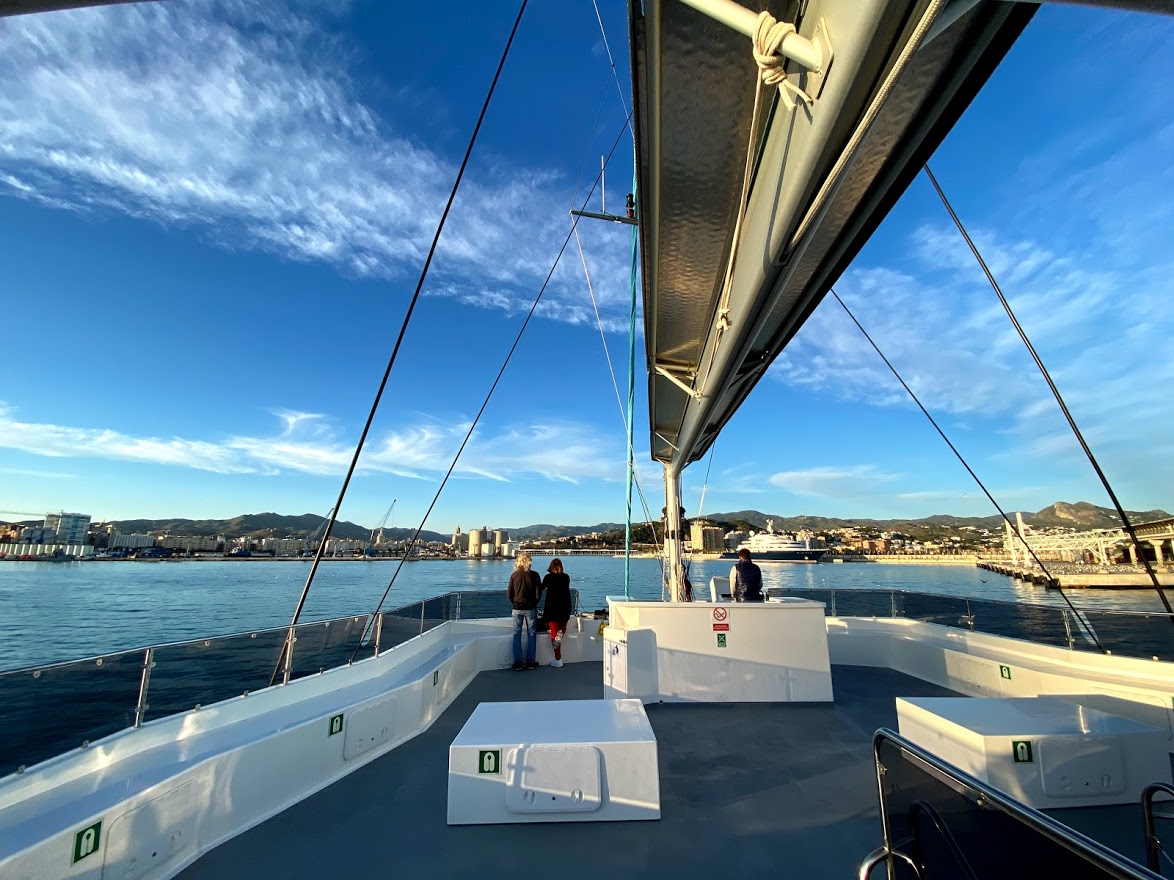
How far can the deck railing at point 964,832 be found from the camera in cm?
108

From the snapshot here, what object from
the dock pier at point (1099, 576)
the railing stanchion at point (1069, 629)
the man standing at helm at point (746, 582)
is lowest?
the dock pier at point (1099, 576)

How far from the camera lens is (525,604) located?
22.2ft

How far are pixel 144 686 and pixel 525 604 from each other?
4.22 m

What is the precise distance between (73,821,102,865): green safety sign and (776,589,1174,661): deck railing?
6752 millimetres

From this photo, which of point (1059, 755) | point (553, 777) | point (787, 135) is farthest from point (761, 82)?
point (1059, 755)

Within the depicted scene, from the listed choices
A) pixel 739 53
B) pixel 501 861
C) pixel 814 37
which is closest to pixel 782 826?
pixel 501 861

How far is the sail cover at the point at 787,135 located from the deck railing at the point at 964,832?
1.88m

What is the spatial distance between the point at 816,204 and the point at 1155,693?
461 cm

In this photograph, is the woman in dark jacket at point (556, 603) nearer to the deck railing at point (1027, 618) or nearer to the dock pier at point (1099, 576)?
the deck railing at point (1027, 618)

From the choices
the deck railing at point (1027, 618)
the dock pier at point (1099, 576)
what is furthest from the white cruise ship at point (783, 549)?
the deck railing at point (1027, 618)

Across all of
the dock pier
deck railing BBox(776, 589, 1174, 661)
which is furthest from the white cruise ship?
deck railing BBox(776, 589, 1174, 661)

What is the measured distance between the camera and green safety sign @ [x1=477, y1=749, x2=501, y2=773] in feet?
9.23

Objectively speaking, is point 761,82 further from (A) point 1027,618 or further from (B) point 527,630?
(B) point 527,630

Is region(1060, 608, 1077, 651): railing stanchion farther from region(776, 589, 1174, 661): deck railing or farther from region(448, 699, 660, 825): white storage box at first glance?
region(448, 699, 660, 825): white storage box
